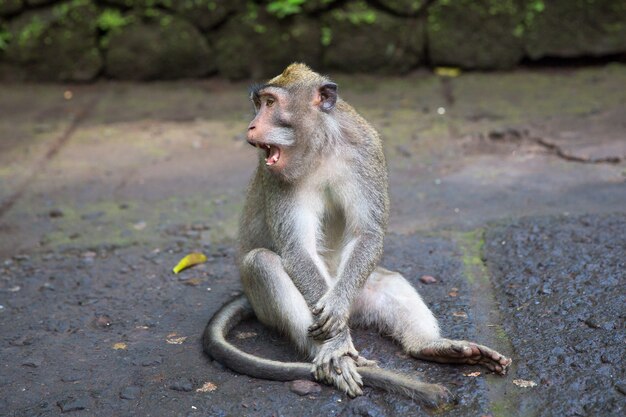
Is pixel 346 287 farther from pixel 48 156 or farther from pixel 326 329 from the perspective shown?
pixel 48 156

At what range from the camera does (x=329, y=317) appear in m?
3.33

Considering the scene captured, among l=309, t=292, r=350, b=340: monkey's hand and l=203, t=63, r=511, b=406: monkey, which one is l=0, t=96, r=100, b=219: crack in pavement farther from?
l=309, t=292, r=350, b=340: monkey's hand

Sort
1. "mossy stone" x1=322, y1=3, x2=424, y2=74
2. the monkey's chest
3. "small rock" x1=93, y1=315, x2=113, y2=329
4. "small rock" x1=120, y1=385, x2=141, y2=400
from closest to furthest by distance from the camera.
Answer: "small rock" x1=120, y1=385, x2=141, y2=400 → the monkey's chest → "small rock" x1=93, y1=315, x2=113, y2=329 → "mossy stone" x1=322, y1=3, x2=424, y2=74

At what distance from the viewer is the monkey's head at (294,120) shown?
3.45m

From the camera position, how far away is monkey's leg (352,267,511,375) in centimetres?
317

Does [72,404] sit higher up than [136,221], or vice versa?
[72,404]

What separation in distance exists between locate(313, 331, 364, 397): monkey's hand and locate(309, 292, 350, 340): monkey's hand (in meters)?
0.03

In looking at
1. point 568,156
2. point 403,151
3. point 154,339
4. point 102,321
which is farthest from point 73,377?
point 568,156

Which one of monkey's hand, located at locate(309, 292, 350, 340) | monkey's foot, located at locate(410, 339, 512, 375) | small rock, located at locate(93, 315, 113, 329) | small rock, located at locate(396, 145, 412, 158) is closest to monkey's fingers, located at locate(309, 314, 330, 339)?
monkey's hand, located at locate(309, 292, 350, 340)

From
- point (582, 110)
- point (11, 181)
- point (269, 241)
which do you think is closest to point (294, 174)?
point (269, 241)

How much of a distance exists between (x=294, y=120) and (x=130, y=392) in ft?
4.07

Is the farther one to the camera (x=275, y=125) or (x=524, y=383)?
(x=275, y=125)

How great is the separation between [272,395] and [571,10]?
17.3 feet

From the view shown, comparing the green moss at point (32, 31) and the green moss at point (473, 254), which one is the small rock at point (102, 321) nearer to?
the green moss at point (473, 254)
